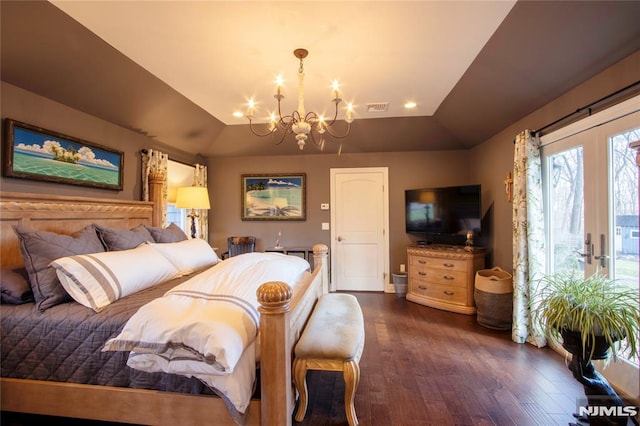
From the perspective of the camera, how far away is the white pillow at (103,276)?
167 centimetres

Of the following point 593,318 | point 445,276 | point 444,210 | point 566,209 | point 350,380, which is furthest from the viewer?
point 444,210

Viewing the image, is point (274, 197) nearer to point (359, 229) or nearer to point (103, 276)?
point (359, 229)

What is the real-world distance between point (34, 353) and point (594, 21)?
13.2ft

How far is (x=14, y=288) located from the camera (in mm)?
1706

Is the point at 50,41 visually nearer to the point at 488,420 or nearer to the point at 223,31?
the point at 223,31

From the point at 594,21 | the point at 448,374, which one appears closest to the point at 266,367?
the point at 448,374

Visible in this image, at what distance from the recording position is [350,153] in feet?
15.8

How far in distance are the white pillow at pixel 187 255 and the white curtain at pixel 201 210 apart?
190cm

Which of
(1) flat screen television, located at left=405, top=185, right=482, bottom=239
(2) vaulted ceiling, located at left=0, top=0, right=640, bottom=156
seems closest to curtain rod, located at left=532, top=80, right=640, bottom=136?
(2) vaulted ceiling, located at left=0, top=0, right=640, bottom=156

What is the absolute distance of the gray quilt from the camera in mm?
1463

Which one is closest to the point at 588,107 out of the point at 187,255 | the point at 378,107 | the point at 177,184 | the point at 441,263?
the point at 378,107

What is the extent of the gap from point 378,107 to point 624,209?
253cm

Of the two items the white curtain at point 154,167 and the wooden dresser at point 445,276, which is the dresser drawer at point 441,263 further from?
the white curtain at point 154,167

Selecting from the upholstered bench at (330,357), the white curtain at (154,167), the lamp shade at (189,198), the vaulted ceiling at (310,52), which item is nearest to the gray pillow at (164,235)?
the white curtain at (154,167)
